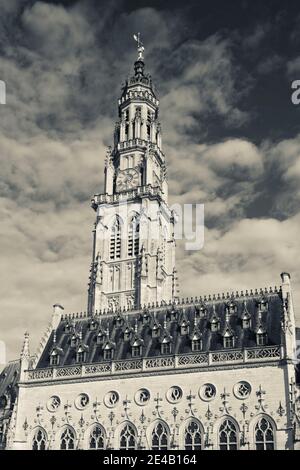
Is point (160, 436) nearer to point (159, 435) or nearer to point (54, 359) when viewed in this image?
point (159, 435)

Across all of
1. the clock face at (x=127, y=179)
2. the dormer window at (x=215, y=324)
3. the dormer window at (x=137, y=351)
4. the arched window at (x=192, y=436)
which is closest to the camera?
the arched window at (x=192, y=436)

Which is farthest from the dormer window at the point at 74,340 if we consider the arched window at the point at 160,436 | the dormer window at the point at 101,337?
the arched window at the point at 160,436

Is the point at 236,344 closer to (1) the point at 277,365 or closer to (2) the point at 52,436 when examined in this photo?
(1) the point at 277,365

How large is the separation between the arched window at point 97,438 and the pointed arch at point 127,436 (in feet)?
6.40

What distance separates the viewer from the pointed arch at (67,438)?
192 feet

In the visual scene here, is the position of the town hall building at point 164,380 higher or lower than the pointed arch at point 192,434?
higher

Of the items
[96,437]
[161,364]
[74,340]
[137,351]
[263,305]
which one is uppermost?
[263,305]

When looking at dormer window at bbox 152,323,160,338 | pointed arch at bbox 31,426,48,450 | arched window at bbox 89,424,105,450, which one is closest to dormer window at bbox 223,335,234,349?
dormer window at bbox 152,323,160,338

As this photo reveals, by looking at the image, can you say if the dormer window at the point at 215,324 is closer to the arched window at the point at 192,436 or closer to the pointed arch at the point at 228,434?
the pointed arch at the point at 228,434

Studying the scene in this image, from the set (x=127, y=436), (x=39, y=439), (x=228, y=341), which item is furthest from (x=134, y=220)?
(x=127, y=436)

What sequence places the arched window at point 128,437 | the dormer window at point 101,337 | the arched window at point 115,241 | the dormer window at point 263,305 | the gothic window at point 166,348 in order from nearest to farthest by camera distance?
the arched window at point 128,437 → the gothic window at point 166,348 → the dormer window at point 263,305 → the dormer window at point 101,337 → the arched window at point 115,241

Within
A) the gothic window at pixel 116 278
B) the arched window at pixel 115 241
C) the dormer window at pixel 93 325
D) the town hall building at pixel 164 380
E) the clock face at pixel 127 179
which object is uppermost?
the clock face at pixel 127 179

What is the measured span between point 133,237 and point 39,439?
4070cm

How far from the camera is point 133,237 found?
94.2 meters
